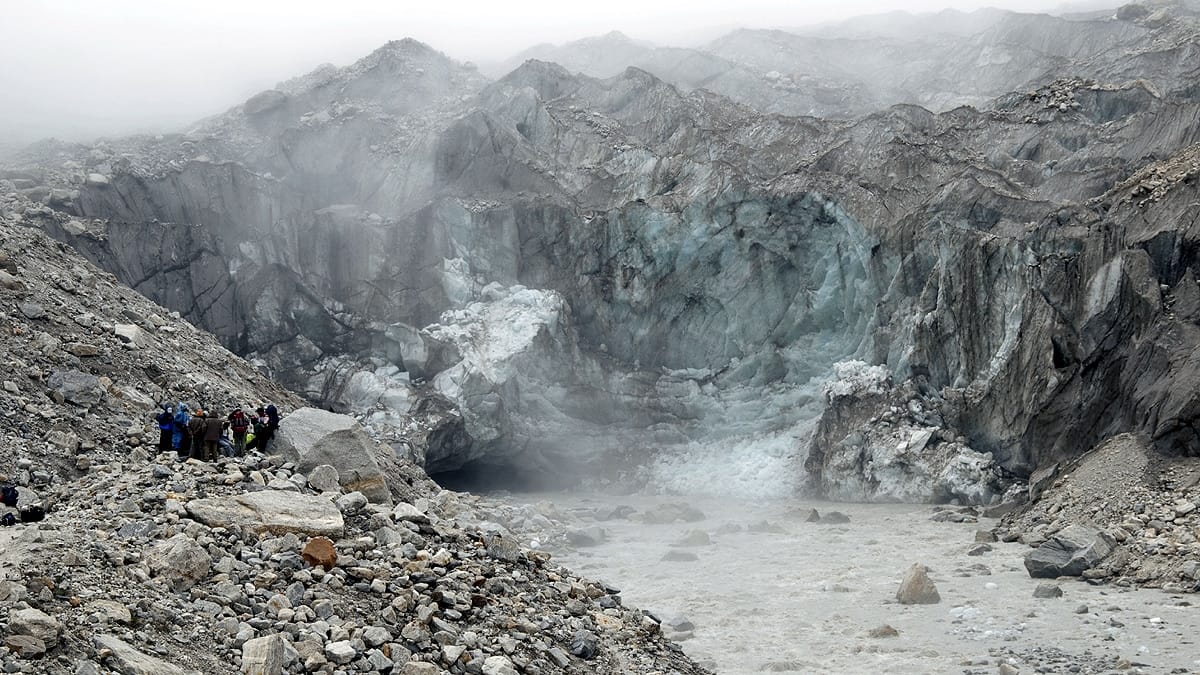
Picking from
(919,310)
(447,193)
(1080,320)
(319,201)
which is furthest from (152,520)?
(319,201)

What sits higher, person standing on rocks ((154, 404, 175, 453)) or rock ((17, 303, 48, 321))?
rock ((17, 303, 48, 321))

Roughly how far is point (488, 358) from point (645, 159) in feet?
36.9

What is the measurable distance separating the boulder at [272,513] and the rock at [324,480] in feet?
3.11

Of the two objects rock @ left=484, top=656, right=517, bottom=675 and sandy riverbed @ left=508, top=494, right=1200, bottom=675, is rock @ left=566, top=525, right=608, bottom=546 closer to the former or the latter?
sandy riverbed @ left=508, top=494, right=1200, bottom=675

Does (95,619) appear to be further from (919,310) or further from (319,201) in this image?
(319,201)

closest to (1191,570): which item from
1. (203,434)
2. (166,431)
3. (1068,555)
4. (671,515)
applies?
(1068,555)

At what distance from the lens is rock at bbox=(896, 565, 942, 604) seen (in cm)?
1582

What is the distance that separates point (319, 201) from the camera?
4219cm

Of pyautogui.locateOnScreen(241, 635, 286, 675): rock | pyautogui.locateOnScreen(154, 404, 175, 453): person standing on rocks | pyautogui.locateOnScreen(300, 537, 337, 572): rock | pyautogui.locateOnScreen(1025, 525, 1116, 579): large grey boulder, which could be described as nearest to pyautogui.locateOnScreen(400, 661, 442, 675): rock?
pyautogui.locateOnScreen(241, 635, 286, 675): rock

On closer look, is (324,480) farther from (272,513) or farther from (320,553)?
(320,553)

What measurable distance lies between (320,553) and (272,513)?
871 millimetres

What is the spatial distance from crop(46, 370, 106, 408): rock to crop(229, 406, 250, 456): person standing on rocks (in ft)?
5.88

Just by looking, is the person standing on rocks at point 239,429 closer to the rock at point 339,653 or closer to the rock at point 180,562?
the rock at point 180,562

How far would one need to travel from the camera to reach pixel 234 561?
891 cm
